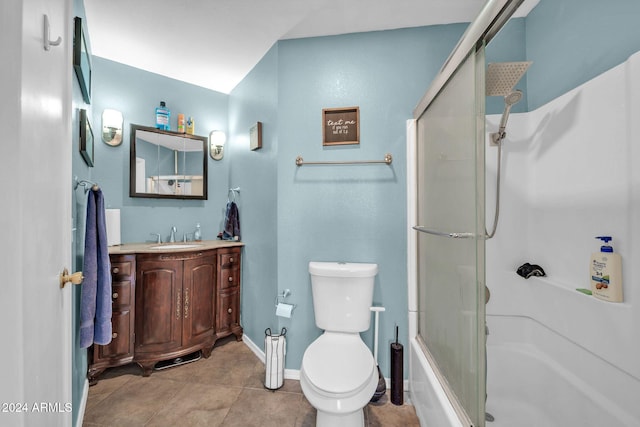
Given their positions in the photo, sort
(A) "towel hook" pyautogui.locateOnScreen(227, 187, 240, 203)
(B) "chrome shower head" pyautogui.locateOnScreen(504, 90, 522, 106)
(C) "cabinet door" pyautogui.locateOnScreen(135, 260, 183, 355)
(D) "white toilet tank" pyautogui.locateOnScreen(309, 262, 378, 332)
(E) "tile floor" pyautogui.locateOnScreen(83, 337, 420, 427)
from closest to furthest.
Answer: (B) "chrome shower head" pyautogui.locateOnScreen(504, 90, 522, 106) < (E) "tile floor" pyautogui.locateOnScreen(83, 337, 420, 427) < (D) "white toilet tank" pyautogui.locateOnScreen(309, 262, 378, 332) < (C) "cabinet door" pyautogui.locateOnScreen(135, 260, 183, 355) < (A) "towel hook" pyautogui.locateOnScreen(227, 187, 240, 203)

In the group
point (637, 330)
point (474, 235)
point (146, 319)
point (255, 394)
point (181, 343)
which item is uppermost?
point (474, 235)

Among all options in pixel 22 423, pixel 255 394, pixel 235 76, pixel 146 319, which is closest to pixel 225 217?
pixel 146 319

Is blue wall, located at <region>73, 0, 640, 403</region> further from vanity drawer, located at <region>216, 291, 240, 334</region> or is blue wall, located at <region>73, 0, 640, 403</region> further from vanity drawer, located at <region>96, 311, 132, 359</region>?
vanity drawer, located at <region>96, 311, 132, 359</region>

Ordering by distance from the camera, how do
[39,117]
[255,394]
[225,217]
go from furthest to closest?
1. [225,217]
2. [255,394]
3. [39,117]

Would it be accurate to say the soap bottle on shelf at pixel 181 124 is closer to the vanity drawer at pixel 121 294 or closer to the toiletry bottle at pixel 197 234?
the toiletry bottle at pixel 197 234

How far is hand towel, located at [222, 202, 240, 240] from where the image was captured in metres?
2.54

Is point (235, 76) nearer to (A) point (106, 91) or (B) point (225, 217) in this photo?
(A) point (106, 91)

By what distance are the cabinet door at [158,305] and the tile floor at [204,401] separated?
0.24 meters

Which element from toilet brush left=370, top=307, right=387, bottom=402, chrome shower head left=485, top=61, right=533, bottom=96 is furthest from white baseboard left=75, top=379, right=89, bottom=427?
chrome shower head left=485, top=61, right=533, bottom=96

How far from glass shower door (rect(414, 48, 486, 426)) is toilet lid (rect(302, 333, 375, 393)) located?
0.38 metres

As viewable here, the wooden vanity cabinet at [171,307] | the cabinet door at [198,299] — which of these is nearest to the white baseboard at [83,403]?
the wooden vanity cabinet at [171,307]

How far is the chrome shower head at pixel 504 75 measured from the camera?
1.29 m

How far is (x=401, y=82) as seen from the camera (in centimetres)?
186

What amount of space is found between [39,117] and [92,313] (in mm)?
1232
